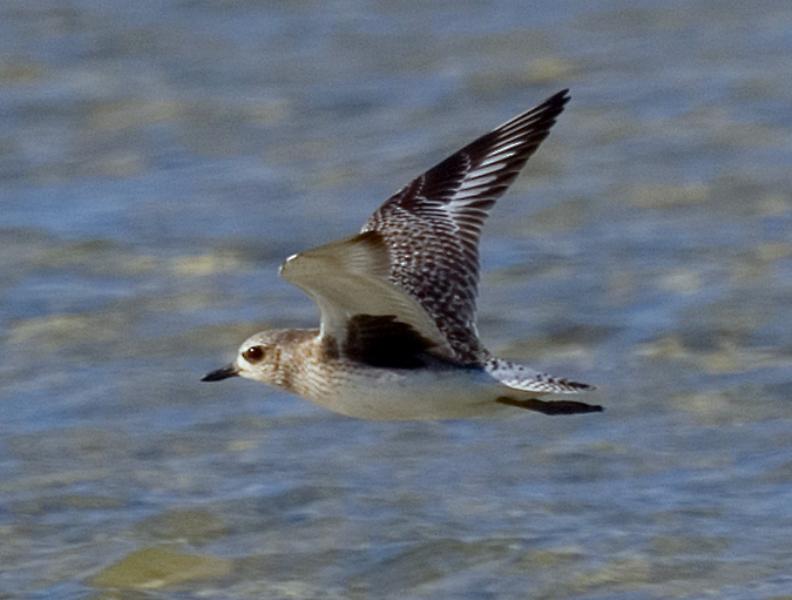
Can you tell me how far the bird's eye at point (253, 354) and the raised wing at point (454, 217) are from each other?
607 millimetres

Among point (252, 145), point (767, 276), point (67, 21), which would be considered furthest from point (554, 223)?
point (67, 21)

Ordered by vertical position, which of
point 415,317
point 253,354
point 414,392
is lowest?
point 414,392

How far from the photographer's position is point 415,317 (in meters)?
7.29

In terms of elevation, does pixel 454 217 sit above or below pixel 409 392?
above

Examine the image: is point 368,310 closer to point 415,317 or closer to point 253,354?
point 415,317

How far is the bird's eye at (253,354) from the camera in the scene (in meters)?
7.93

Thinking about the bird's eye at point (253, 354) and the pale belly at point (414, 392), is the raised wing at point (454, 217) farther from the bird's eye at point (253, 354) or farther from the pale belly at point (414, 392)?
the bird's eye at point (253, 354)

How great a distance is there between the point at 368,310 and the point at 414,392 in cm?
33

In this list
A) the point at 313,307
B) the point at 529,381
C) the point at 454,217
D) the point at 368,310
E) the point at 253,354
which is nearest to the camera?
the point at 529,381

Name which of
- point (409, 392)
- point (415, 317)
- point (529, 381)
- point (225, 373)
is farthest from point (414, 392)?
point (225, 373)

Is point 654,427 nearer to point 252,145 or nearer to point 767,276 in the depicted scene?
point 767,276

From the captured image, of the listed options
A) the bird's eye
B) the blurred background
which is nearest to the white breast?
the bird's eye

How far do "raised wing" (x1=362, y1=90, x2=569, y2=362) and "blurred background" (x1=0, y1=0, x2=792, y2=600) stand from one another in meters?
1.00

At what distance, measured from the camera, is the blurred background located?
8078 millimetres
